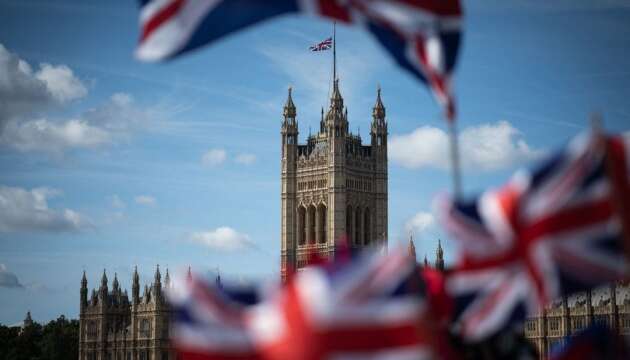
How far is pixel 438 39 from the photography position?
1062 cm

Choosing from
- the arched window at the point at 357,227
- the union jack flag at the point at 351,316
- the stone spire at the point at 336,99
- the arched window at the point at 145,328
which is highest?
the stone spire at the point at 336,99

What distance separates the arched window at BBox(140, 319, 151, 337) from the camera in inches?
3878

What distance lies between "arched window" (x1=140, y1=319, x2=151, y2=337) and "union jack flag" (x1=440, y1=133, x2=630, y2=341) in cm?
9031

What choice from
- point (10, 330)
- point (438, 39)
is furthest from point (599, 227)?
point (10, 330)

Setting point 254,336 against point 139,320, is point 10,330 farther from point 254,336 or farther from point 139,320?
point 254,336

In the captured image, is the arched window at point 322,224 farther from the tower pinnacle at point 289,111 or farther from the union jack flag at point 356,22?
the union jack flag at point 356,22

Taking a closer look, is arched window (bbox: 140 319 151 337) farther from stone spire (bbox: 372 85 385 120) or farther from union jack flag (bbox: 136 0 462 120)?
union jack flag (bbox: 136 0 462 120)

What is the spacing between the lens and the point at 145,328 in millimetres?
98875

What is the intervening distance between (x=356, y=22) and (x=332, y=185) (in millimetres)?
90672

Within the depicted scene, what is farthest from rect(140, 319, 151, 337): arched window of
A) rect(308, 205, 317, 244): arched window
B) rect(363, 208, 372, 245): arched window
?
rect(363, 208, 372, 245): arched window

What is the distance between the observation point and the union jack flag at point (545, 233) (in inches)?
362

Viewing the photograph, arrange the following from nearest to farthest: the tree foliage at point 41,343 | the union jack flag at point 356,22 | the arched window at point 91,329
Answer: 1. the union jack flag at point 356,22
2. the arched window at point 91,329
3. the tree foliage at point 41,343

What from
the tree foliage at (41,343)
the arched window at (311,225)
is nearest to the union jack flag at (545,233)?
the arched window at (311,225)

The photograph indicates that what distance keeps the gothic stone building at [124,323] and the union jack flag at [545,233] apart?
88102 mm
